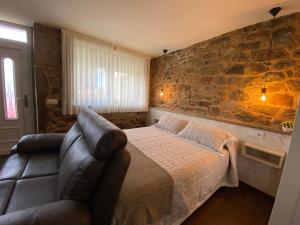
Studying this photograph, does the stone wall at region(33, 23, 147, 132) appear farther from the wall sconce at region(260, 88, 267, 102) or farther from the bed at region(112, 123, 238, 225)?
the wall sconce at region(260, 88, 267, 102)

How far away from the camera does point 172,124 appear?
Result: 2.79m

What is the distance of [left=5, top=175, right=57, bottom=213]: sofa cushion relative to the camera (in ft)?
3.37

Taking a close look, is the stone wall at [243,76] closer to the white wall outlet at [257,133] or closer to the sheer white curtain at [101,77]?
the white wall outlet at [257,133]

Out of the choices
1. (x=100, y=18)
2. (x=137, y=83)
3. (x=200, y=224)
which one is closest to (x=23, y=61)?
(x=100, y=18)

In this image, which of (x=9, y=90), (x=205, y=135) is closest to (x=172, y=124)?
(x=205, y=135)

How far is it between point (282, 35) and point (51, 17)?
330cm

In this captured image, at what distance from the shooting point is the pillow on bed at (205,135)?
2.03 meters

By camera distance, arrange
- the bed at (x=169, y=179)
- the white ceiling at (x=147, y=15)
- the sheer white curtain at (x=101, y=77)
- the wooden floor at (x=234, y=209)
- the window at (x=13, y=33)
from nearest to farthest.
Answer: the bed at (x=169, y=179)
the wooden floor at (x=234, y=209)
the white ceiling at (x=147, y=15)
the window at (x=13, y=33)
the sheer white curtain at (x=101, y=77)

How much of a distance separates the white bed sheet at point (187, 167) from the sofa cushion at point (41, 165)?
0.98 meters

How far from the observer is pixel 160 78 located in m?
3.93

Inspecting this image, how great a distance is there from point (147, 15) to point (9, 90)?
278 centimetres

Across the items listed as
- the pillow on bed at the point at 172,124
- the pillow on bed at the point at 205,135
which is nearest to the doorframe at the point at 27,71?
the pillow on bed at the point at 172,124

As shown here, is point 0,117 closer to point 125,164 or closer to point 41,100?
point 41,100

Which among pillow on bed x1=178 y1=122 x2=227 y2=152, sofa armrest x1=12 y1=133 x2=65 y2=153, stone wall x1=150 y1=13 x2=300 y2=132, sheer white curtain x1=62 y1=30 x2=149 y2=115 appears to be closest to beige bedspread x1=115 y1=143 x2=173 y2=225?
pillow on bed x1=178 y1=122 x2=227 y2=152
